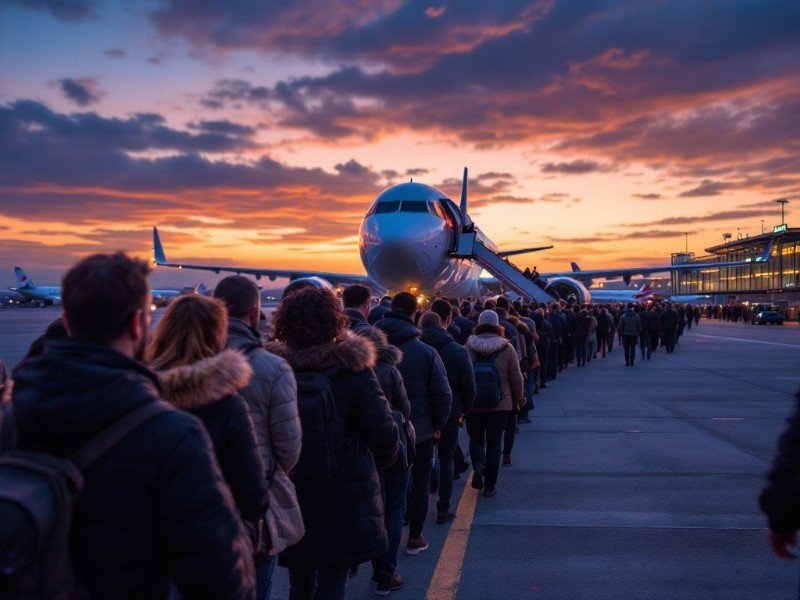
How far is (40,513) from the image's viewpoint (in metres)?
1.57

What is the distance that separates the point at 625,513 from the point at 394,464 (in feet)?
8.71

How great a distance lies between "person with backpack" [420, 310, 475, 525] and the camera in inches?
225

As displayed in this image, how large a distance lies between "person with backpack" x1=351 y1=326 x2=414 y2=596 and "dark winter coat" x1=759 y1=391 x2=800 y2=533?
197 centimetres

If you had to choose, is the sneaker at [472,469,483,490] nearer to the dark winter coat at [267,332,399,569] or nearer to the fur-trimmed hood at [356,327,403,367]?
the fur-trimmed hood at [356,327,403,367]

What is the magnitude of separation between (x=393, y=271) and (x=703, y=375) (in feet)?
25.9

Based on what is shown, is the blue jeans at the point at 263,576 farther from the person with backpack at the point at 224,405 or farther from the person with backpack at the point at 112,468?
the person with backpack at the point at 112,468

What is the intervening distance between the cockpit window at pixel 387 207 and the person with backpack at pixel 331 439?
599 inches

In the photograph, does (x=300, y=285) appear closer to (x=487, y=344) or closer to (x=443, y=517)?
(x=487, y=344)

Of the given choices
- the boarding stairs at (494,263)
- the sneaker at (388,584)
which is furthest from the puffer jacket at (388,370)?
the boarding stairs at (494,263)

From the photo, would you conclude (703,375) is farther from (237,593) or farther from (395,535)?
(237,593)

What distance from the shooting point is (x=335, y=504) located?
3.38 meters

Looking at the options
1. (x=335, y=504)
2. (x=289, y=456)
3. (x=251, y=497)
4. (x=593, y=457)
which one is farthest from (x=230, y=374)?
(x=593, y=457)

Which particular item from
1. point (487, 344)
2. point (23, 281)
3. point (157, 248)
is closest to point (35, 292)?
point (23, 281)

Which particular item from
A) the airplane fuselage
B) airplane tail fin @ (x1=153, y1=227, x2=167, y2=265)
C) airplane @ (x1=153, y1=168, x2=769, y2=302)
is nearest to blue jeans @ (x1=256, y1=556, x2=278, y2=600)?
airplane @ (x1=153, y1=168, x2=769, y2=302)
